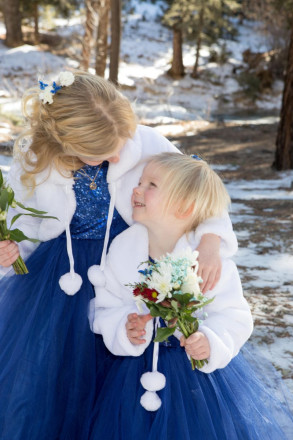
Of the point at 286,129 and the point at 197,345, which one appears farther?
the point at 286,129

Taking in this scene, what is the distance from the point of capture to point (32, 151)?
92.2 inches

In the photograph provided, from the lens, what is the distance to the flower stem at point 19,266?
220cm

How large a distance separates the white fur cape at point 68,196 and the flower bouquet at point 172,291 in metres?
0.47

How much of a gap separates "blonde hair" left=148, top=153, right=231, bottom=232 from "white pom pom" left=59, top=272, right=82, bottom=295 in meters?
0.46

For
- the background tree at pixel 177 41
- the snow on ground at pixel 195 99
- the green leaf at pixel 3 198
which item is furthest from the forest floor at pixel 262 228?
the background tree at pixel 177 41

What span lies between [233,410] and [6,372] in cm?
86

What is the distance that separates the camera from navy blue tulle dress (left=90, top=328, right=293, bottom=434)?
1907mm

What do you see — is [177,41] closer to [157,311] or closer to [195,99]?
[195,99]

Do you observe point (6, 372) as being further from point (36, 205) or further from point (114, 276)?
point (36, 205)

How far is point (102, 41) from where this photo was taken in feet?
39.1

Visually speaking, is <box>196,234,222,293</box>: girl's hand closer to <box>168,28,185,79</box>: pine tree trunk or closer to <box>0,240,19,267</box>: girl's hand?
<box>0,240,19,267</box>: girl's hand

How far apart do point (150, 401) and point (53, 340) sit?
0.46 m

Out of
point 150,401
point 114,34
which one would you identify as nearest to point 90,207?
point 150,401

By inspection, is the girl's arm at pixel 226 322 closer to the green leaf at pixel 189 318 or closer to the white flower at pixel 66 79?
the green leaf at pixel 189 318
